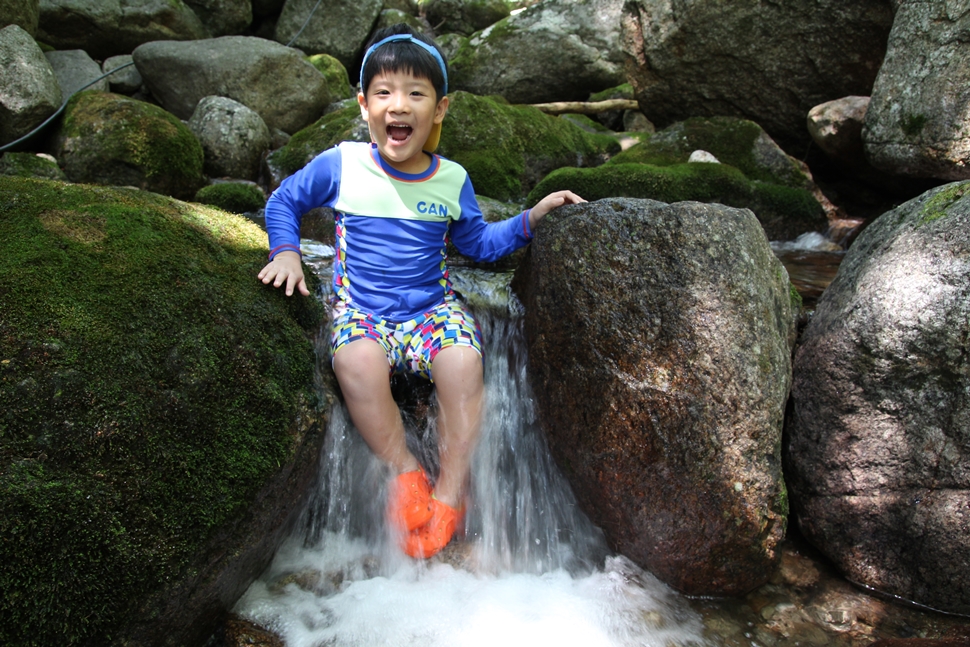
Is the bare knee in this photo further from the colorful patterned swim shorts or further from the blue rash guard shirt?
the blue rash guard shirt

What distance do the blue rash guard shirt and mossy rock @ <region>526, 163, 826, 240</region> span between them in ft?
9.12

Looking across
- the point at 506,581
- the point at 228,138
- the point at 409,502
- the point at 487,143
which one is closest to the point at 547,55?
the point at 487,143

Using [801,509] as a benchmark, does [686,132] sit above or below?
above

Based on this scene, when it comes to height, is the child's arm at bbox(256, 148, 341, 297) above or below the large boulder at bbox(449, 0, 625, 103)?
below

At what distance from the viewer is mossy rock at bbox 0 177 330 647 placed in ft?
5.54

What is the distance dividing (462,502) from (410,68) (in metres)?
2.09

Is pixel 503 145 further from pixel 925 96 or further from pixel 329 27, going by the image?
pixel 329 27

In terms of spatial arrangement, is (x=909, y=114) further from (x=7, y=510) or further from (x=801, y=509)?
(x=7, y=510)

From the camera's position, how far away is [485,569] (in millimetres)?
2787

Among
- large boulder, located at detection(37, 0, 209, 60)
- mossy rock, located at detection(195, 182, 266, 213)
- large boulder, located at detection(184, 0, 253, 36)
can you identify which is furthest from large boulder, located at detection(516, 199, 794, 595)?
large boulder, located at detection(184, 0, 253, 36)

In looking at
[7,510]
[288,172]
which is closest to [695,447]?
[7,510]

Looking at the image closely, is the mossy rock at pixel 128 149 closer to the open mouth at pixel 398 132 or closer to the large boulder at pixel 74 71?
the large boulder at pixel 74 71

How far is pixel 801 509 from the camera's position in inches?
111

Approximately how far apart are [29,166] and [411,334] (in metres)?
5.39
